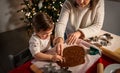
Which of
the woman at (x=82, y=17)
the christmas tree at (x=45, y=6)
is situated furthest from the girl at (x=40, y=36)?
the christmas tree at (x=45, y=6)

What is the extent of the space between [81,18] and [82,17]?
12 mm

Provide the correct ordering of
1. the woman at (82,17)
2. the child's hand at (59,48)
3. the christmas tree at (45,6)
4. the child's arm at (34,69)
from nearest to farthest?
the child's arm at (34,69) → the child's hand at (59,48) → the woman at (82,17) → the christmas tree at (45,6)

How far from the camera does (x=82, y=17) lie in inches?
54.8

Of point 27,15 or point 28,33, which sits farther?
point 28,33

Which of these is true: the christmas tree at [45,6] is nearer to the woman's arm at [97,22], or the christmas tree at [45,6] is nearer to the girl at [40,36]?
the woman's arm at [97,22]

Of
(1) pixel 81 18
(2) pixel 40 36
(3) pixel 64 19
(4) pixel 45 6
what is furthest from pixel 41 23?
(4) pixel 45 6

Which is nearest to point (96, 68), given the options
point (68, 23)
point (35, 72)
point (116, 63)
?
point (116, 63)

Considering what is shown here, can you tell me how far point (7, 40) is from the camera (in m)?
2.59

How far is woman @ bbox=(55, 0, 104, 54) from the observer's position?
1.25 m

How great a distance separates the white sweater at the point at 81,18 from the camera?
131 cm

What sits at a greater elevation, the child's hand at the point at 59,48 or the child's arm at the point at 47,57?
the child's hand at the point at 59,48

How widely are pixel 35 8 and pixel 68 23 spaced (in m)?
0.97

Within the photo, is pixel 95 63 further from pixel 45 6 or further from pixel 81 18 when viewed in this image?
pixel 45 6

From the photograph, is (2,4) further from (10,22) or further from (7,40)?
(7,40)
